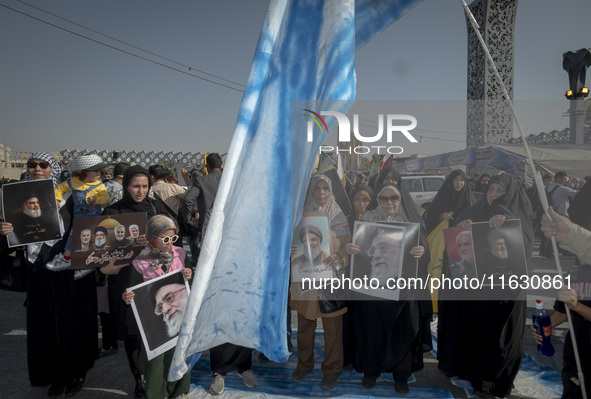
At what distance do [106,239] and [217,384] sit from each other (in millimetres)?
1510

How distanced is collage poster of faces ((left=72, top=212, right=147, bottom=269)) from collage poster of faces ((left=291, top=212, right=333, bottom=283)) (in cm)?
119

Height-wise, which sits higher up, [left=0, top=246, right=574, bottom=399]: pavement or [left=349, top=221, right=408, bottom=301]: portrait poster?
[left=349, top=221, right=408, bottom=301]: portrait poster

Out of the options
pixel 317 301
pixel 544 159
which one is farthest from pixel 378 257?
pixel 544 159

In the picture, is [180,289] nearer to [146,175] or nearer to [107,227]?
[107,227]

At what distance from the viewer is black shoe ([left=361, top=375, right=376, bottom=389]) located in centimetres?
311

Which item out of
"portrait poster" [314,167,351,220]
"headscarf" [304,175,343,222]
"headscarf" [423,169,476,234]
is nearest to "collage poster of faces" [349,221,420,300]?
"headscarf" [304,175,343,222]

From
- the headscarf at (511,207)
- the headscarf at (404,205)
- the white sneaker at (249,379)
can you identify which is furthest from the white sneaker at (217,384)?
the headscarf at (511,207)

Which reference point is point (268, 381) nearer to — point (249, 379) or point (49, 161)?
point (249, 379)

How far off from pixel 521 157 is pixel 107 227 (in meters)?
10.4

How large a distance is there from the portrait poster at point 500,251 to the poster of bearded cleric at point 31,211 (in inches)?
128

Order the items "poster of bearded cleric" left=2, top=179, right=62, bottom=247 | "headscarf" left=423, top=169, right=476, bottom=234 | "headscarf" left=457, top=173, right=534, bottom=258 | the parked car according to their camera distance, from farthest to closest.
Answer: the parked car
"headscarf" left=423, top=169, right=476, bottom=234
"headscarf" left=457, top=173, right=534, bottom=258
"poster of bearded cleric" left=2, top=179, right=62, bottom=247

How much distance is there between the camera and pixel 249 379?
319 cm

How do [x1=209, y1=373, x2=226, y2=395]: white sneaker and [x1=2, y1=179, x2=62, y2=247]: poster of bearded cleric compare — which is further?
[x1=209, y1=373, x2=226, y2=395]: white sneaker

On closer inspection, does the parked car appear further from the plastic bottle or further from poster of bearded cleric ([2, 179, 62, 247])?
poster of bearded cleric ([2, 179, 62, 247])
